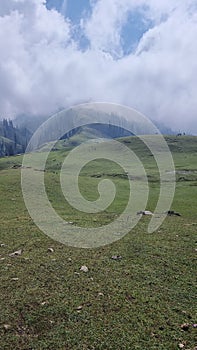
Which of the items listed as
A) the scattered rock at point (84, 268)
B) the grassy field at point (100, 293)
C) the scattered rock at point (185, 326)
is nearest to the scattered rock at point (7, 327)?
the grassy field at point (100, 293)

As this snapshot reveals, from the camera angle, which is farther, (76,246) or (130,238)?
(130,238)

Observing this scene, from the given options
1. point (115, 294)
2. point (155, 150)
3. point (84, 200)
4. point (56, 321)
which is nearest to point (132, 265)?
point (115, 294)

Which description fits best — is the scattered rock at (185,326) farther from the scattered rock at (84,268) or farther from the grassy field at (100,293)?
the scattered rock at (84,268)

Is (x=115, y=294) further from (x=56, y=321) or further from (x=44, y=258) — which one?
(x=44, y=258)

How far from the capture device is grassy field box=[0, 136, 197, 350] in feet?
38.0

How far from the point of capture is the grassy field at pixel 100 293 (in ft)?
38.0

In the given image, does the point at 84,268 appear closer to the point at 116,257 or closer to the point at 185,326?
the point at 116,257

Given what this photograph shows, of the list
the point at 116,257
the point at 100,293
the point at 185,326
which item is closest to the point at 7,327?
the point at 100,293

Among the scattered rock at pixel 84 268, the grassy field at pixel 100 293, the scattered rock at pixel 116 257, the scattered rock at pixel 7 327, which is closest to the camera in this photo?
the grassy field at pixel 100 293

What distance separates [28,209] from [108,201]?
60.9ft

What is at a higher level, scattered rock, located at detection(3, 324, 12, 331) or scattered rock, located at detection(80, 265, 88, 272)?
scattered rock, located at detection(80, 265, 88, 272)

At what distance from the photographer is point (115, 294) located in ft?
47.6

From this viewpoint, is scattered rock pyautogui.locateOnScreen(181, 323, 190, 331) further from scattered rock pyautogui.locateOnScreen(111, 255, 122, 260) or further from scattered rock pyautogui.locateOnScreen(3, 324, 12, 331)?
scattered rock pyautogui.locateOnScreen(111, 255, 122, 260)

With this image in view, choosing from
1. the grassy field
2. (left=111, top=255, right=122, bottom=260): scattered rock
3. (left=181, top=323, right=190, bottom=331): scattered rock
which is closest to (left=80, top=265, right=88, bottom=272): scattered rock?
the grassy field
